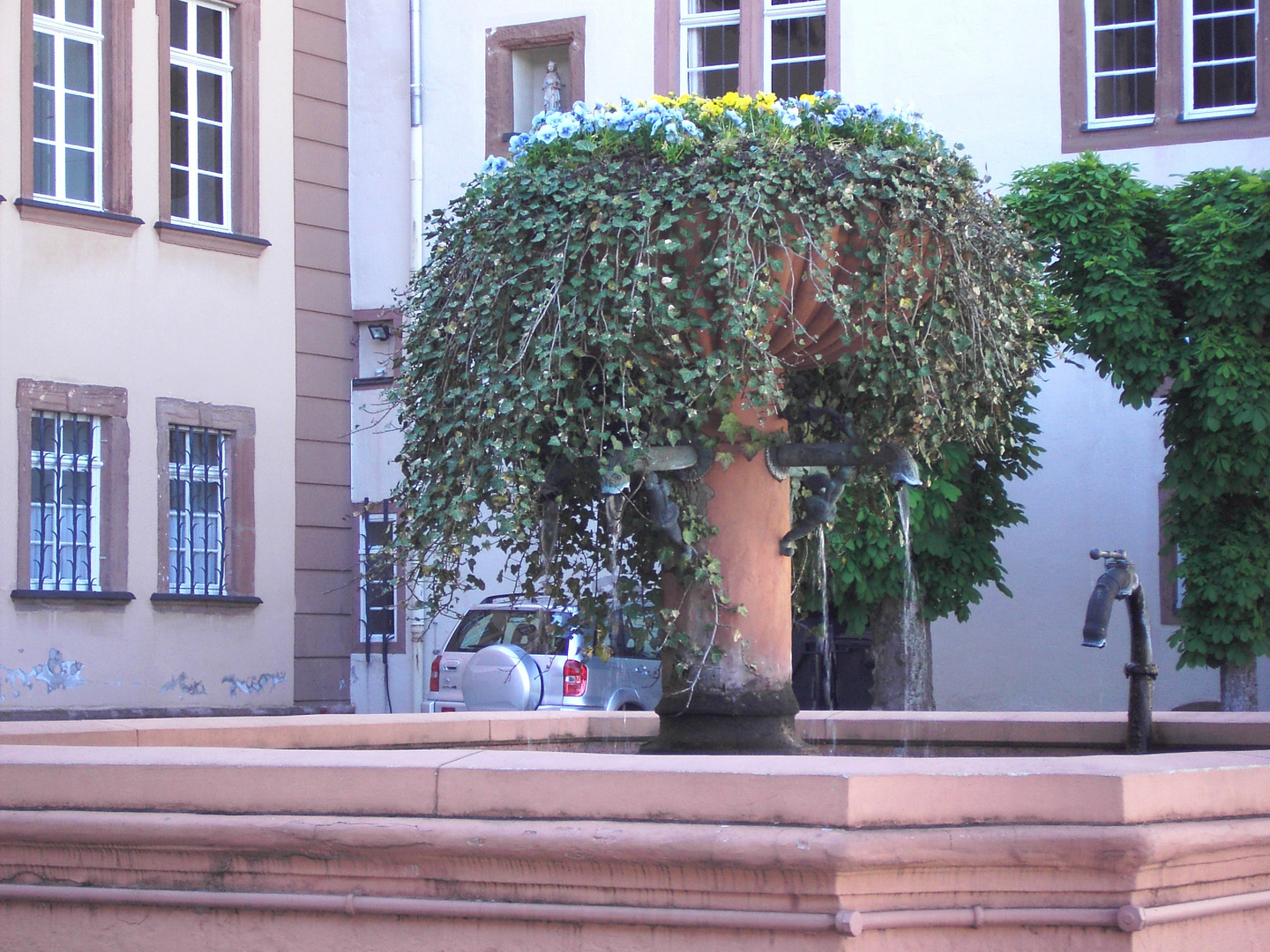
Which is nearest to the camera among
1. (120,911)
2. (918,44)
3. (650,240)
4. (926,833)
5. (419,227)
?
(926,833)

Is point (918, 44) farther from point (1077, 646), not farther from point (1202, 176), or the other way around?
point (1077, 646)

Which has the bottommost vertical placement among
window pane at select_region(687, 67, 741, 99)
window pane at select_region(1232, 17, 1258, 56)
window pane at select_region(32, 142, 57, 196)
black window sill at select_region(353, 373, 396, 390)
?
black window sill at select_region(353, 373, 396, 390)

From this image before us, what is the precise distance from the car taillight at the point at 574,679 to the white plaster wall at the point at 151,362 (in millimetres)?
3315

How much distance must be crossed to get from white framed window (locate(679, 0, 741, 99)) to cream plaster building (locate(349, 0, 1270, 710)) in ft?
0.07

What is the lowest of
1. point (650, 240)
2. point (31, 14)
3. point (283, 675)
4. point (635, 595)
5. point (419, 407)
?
point (283, 675)

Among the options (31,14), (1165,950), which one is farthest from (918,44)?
(1165,950)

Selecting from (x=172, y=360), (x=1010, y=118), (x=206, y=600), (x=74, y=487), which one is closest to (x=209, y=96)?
(x=172, y=360)

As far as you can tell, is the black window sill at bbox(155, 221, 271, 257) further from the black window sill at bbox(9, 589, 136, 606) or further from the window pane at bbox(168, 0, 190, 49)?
the black window sill at bbox(9, 589, 136, 606)

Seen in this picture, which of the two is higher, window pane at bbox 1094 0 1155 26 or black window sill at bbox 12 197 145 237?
window pane at bbox 1094 0 1155 26

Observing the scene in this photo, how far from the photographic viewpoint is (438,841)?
3.00 metres

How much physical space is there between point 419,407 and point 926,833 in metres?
2.24

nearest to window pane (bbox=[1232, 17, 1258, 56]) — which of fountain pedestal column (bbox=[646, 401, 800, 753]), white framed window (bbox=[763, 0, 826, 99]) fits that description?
white framed window (bbox=[763, 0, 826, 99])

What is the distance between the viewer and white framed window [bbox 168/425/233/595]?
1484cm

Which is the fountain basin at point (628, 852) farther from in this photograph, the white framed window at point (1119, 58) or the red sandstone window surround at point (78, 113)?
the white framed window at point (1119, 58)
